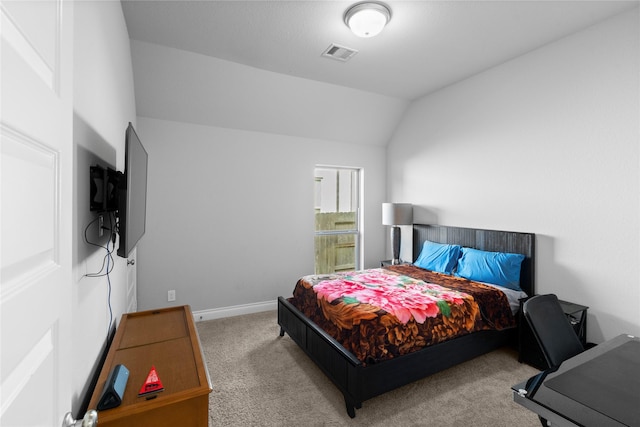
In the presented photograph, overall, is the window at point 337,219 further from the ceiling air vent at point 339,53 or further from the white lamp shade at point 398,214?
the ceiling air vent at point 339,53

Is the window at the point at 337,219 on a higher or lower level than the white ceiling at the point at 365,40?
lower

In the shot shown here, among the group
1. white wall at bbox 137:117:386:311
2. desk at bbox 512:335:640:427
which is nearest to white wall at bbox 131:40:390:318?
white wall at bbox 137:117:386:311

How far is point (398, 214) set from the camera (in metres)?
4.28

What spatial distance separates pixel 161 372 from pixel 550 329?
1.87 metres

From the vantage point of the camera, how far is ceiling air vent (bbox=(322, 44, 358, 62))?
2950 mm

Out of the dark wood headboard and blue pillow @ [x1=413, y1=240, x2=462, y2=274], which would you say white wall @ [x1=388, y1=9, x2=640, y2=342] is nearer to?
the dark wood headboard

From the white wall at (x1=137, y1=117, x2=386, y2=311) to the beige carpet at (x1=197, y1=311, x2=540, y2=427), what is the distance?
1068 millimetres

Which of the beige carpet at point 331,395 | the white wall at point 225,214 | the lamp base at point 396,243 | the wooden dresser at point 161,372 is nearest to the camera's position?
the wooden dresser at point 161,372

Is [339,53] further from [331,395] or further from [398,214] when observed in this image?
[331,395]

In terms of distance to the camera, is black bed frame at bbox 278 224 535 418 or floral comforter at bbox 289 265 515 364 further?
floral comforter at bbox 289 265 515 364

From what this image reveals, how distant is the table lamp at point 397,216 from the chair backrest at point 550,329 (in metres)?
2.64

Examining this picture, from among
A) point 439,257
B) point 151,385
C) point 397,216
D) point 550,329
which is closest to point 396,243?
point 397,216

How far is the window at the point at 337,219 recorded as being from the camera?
4.71 m

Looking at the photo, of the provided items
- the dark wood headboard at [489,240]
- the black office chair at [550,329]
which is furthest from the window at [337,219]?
the black office chair at [550,329]
